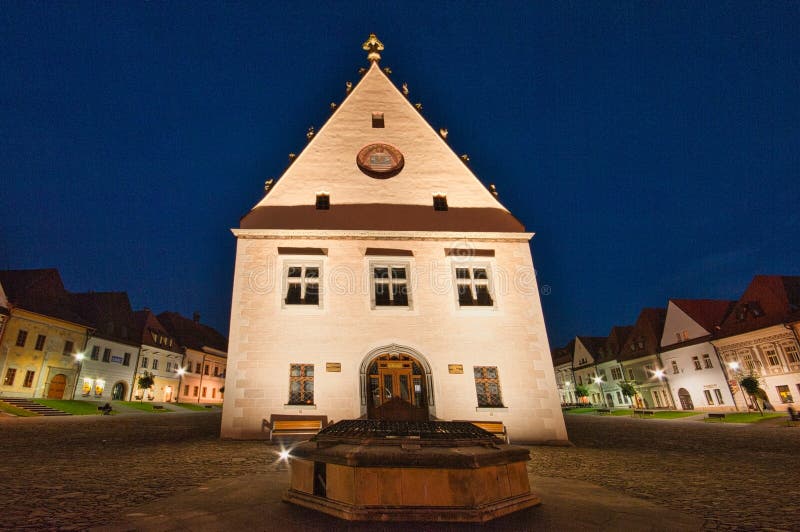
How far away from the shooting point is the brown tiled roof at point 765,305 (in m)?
30.1

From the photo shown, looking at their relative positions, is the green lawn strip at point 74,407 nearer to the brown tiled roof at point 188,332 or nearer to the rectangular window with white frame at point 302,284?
the brown tiled roof at point 188,332

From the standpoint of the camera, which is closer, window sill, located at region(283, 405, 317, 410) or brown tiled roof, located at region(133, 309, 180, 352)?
window sill, located at region(283, 405, 317, 410)

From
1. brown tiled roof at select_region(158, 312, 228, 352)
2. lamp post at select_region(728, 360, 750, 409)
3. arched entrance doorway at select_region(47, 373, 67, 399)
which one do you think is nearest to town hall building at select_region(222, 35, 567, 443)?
lamp post at select_region(728, 360, 750, 409)

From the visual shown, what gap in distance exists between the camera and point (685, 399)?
3881cm

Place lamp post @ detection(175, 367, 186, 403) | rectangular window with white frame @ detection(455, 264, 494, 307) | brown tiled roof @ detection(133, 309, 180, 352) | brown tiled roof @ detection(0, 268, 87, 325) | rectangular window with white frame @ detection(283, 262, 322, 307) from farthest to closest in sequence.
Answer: lamp post @ detection(175, 367, 186, 403)
brown tiled roof @ detection(133, 309, 180, 352)
brown tiled roof @ detection(0, 268, 87, 325)
rectangular window with white frame @ detection(455, 264, 494, 307)
rectangular window with white frame @ detection(283, 262, 322, 307)

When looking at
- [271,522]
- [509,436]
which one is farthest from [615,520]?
[509,436]

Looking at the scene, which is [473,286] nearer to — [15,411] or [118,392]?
[15,411]

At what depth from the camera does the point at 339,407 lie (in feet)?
40.3

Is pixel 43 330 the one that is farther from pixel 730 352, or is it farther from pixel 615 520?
pixel 730 352

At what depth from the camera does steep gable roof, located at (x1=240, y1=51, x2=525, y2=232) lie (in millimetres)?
14797

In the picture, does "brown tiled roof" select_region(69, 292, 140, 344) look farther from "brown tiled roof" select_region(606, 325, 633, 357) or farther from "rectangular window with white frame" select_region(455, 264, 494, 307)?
"brown tiled roof" select_region(606, 325, 633, 357)

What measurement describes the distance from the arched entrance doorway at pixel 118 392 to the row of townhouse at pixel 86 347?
3.4 inches

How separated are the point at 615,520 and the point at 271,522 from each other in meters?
→ 3.33

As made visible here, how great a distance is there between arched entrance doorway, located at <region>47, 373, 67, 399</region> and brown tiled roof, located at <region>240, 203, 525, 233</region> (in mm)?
31025
